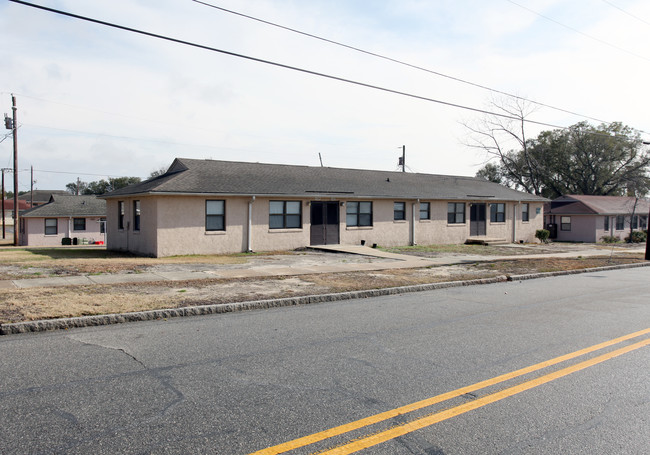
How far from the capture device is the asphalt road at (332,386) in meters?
3.83

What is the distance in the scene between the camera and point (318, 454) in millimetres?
3588

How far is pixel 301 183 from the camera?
24.8 m

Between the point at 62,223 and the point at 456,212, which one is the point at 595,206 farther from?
the point at 62,223

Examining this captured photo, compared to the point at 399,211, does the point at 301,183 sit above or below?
above

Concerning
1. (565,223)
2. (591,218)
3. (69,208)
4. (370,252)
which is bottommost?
(370,252)

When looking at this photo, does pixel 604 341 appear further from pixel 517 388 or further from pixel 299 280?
pixel 299 280

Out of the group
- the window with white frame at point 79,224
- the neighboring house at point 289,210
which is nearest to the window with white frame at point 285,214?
the neighboring house at point 289,210

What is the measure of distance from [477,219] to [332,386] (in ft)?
90.6

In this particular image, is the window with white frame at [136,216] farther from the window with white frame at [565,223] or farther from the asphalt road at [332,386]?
the window with white frame at [565,223]

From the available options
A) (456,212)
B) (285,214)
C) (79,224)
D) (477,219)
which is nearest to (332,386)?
(285,214)

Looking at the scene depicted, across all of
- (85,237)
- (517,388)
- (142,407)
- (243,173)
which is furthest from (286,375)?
(85,237)

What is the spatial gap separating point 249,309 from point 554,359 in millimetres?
5320

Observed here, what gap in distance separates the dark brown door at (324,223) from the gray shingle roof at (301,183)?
725 millimetres

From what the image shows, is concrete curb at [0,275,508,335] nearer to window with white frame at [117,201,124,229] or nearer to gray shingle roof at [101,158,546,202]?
gray shingle roof at [101,158,546,202]
